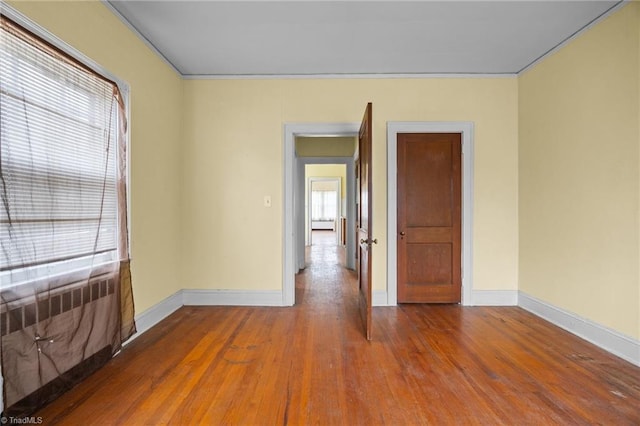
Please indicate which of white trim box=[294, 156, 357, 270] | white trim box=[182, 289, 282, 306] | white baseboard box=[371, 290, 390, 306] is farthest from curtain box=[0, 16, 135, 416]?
white trim box=[294, 156, 357, 270]

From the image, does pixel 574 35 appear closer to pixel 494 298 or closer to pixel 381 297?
pixel 494 298

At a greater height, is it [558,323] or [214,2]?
[214,2]

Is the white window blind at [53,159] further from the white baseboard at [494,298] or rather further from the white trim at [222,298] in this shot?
the white baseboard at [494,298]

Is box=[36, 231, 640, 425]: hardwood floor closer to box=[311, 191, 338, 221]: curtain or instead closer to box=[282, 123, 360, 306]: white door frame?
box=[282, 123, 360, 306]: white door frame

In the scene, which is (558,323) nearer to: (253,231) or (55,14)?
(253,231)

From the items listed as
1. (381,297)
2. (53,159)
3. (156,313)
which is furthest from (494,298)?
(53,159)

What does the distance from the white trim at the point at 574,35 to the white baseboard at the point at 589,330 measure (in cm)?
263

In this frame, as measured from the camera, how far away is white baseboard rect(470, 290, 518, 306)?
3.62 meters

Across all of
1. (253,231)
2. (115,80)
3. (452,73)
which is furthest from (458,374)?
(115,80)

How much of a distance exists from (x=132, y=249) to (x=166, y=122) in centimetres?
147

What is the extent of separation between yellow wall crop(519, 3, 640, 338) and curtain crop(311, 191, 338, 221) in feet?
38.6

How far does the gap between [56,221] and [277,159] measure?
2238 mm

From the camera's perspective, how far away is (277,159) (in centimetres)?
367

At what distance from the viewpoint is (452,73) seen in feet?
11.8
